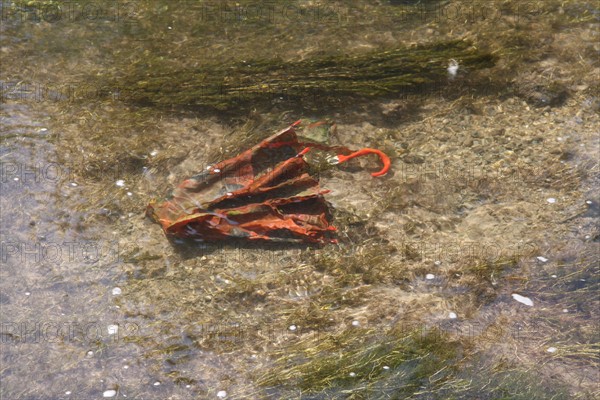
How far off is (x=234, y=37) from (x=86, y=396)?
420 cm

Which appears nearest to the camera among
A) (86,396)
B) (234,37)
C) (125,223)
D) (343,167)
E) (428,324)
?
(86,396)

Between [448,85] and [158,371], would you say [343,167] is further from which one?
[158,371]

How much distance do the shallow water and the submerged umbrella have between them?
140 mm

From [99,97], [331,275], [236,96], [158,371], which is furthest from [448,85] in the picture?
[158,371]

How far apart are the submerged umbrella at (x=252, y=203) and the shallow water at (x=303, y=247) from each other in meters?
0.14

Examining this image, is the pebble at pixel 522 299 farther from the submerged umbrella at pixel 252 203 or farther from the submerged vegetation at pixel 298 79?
the submerged vegetation at pixel 298 79

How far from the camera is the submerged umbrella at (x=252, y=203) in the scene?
15.6 ft

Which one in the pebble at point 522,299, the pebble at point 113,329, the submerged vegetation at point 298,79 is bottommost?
the pebble at point 113,329

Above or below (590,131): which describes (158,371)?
below

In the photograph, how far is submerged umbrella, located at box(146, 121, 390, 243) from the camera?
4770 millimetres

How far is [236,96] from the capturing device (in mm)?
6027

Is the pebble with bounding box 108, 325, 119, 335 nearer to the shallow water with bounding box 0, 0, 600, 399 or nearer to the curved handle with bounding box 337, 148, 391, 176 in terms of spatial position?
the shallow water with bounding box 0, 0, 600, 399

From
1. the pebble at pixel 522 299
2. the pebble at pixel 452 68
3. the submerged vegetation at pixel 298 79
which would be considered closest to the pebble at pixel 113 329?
the submerged vegetation at pixel 298 79

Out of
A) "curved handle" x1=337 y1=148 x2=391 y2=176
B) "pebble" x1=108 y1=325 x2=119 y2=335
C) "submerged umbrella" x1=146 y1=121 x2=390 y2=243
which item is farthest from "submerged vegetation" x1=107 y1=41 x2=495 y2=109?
"pebble" x1=108 y1=325 x2=119 y2=335
